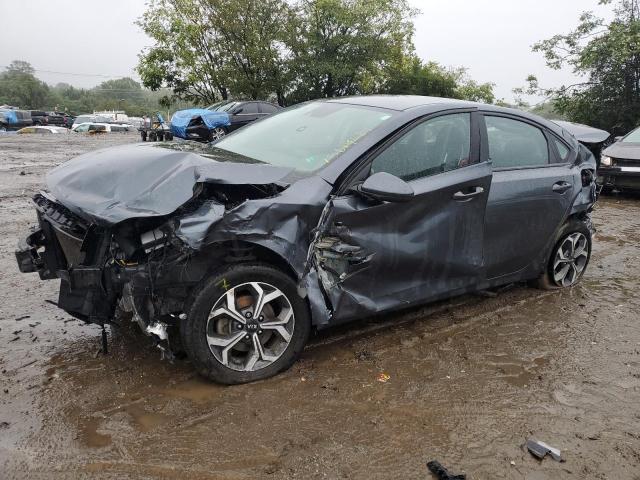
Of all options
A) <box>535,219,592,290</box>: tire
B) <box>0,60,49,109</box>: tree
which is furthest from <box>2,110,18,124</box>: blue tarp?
<box>535,219,592,290</box>: tire

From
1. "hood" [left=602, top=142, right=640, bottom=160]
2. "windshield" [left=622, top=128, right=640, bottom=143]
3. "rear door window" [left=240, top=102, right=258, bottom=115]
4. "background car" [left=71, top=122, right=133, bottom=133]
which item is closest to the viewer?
"hood" [left=602, top=142, right=640, bottom=160]

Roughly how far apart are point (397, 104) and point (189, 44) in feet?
84.1

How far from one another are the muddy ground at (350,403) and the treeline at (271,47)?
2516 centimetres

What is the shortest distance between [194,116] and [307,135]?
1140 centimetres

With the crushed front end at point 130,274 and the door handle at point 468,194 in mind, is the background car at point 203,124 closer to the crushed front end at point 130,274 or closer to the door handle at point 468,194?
the door handle at point 468,194

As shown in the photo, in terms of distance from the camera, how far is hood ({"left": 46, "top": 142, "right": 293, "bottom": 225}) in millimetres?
2564

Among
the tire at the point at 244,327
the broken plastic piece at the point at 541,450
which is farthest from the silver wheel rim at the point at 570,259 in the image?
the tire at the point at 244,327

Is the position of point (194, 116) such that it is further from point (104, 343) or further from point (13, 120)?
point (13, 120)

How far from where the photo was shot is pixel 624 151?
9.16 m

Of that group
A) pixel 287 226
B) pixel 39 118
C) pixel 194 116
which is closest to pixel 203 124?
pixel 194 116

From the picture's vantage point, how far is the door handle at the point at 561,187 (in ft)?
13.2

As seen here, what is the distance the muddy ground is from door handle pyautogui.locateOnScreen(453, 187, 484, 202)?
0.97 metres

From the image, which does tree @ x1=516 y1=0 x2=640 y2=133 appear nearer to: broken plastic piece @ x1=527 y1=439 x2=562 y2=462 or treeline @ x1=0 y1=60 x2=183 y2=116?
broken plastic piece @ x1=527 y1=439 x2=562 y2=462

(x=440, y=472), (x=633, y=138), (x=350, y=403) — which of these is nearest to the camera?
(x=440, y=472)
